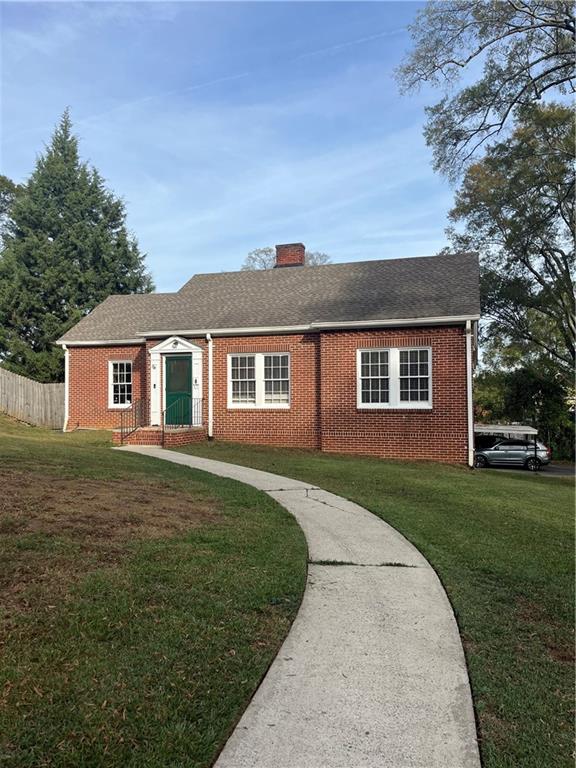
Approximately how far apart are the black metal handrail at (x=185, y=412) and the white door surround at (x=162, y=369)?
0.21ft

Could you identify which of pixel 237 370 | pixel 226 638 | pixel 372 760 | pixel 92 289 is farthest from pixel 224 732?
pixel 92 289

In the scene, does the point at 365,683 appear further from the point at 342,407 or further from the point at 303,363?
the point at 303,363

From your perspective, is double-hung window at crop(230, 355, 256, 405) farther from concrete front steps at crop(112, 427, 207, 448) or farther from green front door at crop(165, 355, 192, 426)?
concrete front steps at crop(112, 427, 207, 448)

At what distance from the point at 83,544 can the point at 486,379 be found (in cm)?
3196

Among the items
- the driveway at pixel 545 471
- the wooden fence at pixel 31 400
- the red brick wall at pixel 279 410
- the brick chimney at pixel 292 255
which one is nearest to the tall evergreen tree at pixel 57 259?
the wooden fence at pixel 31 400

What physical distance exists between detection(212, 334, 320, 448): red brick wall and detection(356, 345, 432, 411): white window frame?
133 cm

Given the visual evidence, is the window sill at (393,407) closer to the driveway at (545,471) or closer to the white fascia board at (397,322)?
the white fascia board at (397,322)

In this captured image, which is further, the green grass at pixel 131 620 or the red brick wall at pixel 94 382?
the red brick wall at pixel 94 382

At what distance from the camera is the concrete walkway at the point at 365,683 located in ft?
7.89

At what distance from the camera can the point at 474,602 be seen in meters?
4.27

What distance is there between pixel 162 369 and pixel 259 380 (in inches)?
130

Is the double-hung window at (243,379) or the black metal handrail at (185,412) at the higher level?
the double-hung window at (243,379)

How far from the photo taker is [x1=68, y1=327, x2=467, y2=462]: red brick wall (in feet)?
48.5

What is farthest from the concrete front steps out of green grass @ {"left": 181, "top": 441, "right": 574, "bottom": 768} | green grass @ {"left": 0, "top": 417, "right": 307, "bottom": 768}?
green grass @ {"left": 0, "top": 417, "right": 307, "bottom": 768}
